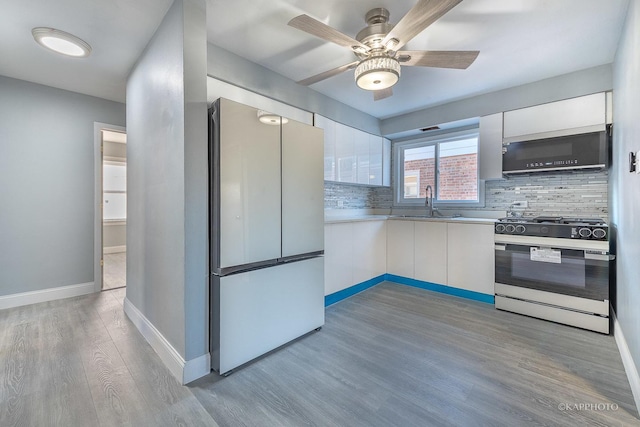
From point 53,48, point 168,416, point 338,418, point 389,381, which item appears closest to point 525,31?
point 389,381

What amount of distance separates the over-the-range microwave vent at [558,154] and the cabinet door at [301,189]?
2.20m

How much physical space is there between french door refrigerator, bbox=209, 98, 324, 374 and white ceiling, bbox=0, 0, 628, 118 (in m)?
0.72

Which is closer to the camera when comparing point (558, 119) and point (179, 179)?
point (179, 179)

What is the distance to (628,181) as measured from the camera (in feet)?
5.89

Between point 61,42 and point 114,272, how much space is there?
Answer: 11.7 ft

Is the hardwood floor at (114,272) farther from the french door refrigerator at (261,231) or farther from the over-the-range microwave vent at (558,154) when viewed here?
the over-the-range microwave vent at (558,154)

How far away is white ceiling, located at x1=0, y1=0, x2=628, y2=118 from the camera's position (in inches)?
71.8

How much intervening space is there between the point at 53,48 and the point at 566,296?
4838 mm

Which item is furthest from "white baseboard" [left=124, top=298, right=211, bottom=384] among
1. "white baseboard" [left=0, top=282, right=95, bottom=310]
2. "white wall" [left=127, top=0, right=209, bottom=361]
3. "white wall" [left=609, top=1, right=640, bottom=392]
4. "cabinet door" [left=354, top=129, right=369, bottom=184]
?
"cabinet door" [left=354, top=129, right=369, bottom=184]

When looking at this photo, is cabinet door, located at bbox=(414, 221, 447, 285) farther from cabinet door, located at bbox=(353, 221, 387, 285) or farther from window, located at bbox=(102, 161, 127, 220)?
window, located at bbox=(102, 161, 127, 220)

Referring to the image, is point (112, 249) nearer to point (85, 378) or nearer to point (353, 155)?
point (85, 378)

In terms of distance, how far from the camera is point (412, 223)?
3566mm

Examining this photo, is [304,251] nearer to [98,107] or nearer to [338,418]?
[338,418]

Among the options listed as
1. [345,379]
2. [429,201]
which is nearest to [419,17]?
[345,379]
